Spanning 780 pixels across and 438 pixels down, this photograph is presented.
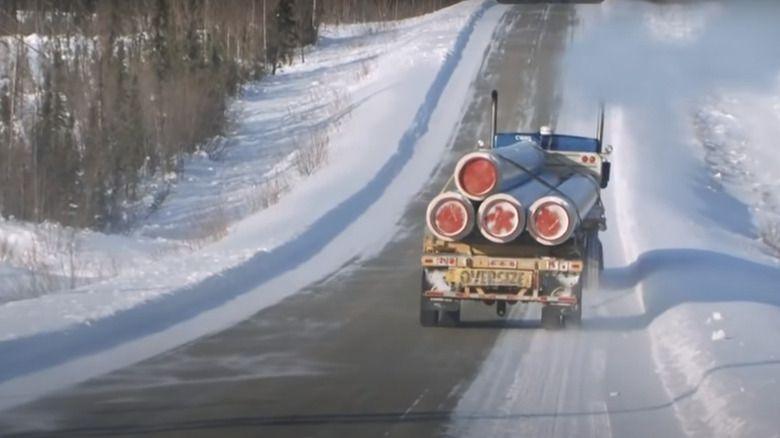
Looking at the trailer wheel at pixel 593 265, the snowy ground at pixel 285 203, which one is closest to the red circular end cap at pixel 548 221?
the trailer wheel at pixel 593 265

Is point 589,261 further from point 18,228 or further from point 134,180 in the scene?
point 134,180

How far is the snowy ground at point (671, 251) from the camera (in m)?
10.5

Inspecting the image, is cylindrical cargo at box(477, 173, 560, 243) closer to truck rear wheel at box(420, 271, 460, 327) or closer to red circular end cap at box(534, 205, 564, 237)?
red circular end cap at box(534, 205, 564, 237)

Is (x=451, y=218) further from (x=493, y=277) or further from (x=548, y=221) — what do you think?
(x=548, y=221)

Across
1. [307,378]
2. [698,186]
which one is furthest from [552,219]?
[698,186]

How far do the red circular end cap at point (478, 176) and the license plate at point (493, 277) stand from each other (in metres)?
0.90

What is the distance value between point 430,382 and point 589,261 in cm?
602

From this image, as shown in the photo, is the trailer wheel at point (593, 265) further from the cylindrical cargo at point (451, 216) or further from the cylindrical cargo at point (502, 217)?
the cylindrical cargo at point (451, 216)

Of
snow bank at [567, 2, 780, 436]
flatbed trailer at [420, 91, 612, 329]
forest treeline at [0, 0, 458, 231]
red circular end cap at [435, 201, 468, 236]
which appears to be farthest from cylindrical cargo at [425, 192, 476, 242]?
forest treeline at [0, 0, 458, 231]

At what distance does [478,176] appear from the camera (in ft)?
46.1

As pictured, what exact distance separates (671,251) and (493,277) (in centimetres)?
711

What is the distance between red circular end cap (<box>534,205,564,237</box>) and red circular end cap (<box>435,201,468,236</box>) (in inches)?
29.9

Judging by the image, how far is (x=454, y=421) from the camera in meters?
9.93

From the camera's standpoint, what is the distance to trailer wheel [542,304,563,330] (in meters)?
14.4
